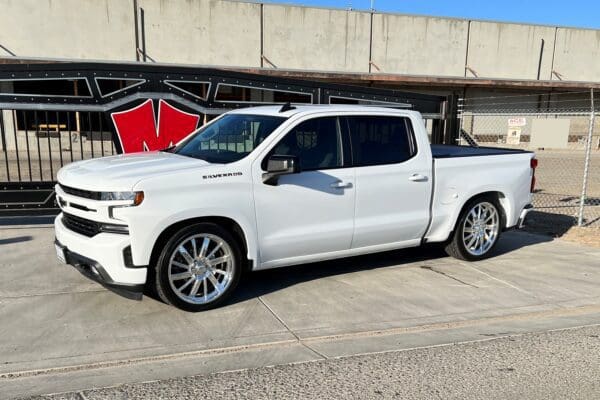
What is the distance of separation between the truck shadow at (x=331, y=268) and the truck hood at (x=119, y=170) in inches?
56.3

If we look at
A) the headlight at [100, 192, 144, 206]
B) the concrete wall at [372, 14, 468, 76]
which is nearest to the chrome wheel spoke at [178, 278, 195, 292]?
the headlight at [100, 192, 144, 206]

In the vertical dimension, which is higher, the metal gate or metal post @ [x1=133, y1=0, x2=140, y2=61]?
metal post @ [x1=133, y1=0, x2=140, y2=61]

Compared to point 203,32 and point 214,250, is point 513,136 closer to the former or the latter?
point 203,32

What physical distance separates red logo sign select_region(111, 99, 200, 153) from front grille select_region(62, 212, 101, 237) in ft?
9.06

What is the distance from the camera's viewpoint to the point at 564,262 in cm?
661

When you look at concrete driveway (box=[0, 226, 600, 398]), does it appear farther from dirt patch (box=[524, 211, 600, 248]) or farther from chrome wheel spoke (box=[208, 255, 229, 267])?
dirt patch (box=[524, 211, 600, 248])

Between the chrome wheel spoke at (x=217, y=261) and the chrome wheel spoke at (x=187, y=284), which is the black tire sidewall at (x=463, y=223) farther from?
the chrome wheel spoke at (x=187, y=284)

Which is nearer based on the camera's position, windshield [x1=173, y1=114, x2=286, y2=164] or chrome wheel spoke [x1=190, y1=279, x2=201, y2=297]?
chrome wheel spoke [x1=190, y1=279, x2=201, y2=297]

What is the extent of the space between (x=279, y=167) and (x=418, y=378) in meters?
2.14

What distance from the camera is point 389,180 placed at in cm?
549

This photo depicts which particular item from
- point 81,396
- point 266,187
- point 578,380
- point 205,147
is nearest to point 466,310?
point 578,380

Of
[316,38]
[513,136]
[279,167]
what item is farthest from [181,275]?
[316,38]

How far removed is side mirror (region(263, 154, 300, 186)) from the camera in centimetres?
457

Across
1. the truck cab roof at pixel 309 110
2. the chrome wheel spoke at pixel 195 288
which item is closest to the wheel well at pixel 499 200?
the truck cab roof at pixel 309 110
